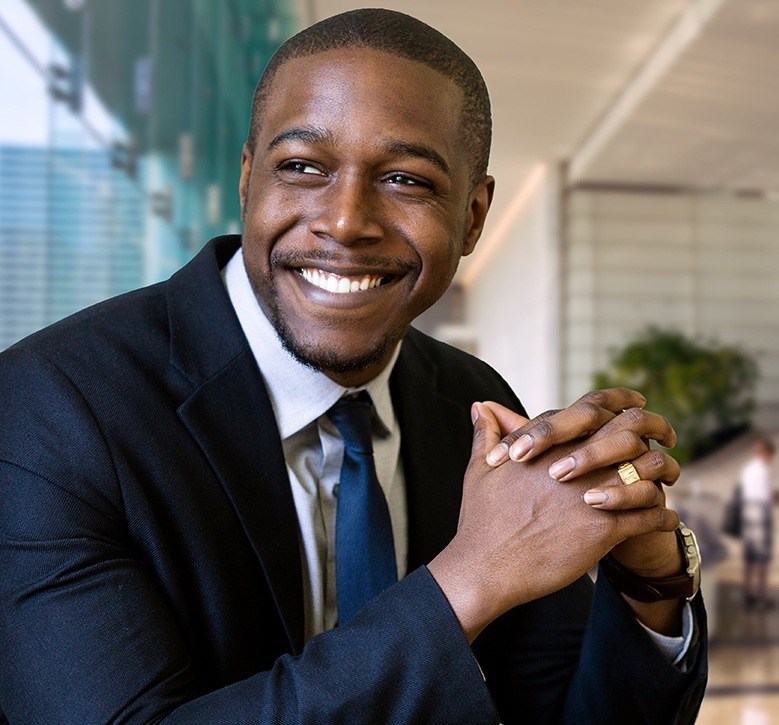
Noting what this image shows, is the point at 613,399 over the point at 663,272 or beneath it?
beneath

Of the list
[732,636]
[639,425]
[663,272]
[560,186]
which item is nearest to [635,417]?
[639,425]

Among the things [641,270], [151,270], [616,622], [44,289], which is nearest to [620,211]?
[641,270]

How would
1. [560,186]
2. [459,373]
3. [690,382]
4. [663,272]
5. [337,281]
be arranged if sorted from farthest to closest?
[663,272]
[560,186]
[690,382]
[459,373]
[337,281]

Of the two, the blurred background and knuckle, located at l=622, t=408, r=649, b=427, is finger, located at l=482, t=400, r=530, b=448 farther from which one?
the blurred background

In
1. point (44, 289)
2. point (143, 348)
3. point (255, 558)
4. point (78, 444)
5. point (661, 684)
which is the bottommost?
point (661, 684)

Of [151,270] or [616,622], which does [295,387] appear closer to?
[616,622]

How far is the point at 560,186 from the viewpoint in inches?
495

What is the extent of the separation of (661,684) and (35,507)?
805 mm

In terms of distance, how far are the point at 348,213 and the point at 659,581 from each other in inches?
→ 24.2

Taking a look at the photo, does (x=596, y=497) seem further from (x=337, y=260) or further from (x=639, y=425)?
(x=337, y=260)

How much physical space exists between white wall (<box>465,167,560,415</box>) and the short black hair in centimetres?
1041

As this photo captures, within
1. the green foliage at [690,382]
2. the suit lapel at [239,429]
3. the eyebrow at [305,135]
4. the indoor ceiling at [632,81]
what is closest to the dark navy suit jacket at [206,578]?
the suit lapel at [239,429]

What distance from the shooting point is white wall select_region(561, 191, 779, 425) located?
12.5 meters

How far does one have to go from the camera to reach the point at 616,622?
125cm
